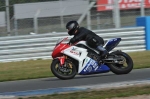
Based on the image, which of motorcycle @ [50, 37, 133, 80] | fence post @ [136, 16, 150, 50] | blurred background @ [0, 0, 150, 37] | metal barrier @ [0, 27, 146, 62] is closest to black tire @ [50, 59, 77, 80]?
motorcycle @ [50, 37, 133, 80]

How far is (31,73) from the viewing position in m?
12.4

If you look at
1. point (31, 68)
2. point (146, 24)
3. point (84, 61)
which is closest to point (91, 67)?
point (84, 61)

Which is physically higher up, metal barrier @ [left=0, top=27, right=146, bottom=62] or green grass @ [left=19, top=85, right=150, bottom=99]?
green grass @ [left=19, top=85, right=150, bottom=99]

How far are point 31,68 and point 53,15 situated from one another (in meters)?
3.53

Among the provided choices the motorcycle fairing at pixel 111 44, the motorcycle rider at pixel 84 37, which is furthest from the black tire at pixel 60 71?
the motorcycle fairing at pixel 111 44

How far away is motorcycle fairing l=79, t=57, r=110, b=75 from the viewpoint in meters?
10.6

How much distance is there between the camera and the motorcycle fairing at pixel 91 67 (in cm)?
1059

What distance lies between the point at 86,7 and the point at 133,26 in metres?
1.99

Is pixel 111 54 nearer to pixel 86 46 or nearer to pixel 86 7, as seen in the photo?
pixel 86 46

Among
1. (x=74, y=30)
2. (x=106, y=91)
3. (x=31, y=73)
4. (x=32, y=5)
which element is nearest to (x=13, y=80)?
(x=31, y=73)

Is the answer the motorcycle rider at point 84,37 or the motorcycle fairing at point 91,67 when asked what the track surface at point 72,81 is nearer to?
the motorcycle fairing at point 91,67

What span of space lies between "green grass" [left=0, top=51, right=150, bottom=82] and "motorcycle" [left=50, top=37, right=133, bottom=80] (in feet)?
4.23

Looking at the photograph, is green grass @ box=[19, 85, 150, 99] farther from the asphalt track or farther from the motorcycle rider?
the motorcycle rider

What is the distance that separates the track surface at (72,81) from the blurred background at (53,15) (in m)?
5.38
